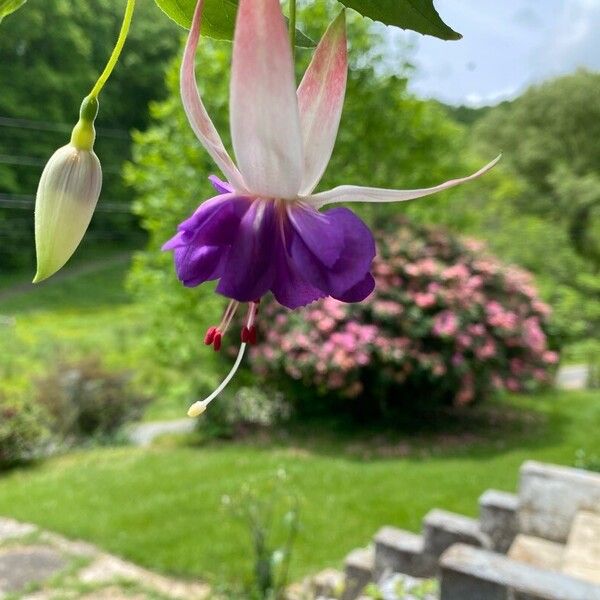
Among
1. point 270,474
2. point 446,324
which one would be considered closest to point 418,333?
point 446,324

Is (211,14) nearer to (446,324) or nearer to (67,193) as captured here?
(67,193)

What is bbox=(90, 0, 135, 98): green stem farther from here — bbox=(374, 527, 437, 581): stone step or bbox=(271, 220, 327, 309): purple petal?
bbox=(374, 527, 437, 581): stone step

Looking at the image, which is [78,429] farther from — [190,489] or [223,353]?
[190,489]

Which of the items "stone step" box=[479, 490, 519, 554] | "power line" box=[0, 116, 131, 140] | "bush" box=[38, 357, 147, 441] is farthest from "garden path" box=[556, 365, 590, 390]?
"power line" box=[0, 116, 131, 140]

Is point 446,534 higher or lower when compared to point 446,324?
lower

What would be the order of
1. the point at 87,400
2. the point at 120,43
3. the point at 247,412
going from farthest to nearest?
the point at 87,400
the point at 247,412
the point at 120,43
